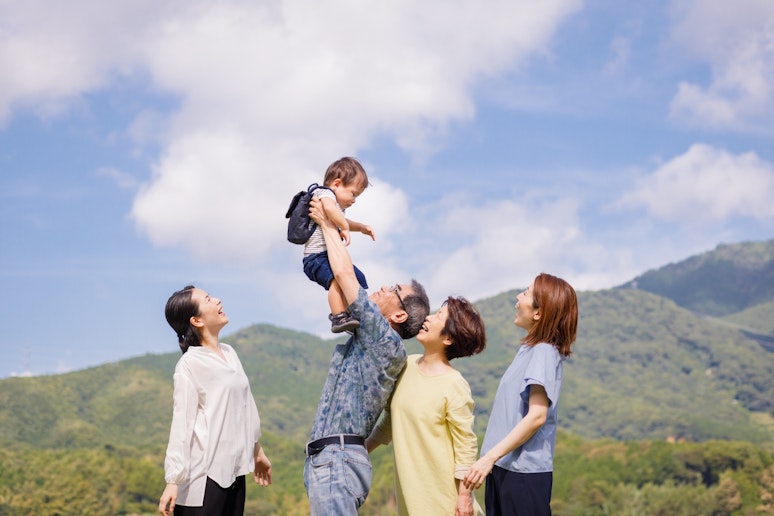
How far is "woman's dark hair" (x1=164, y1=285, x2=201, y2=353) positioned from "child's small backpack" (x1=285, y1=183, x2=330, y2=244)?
1.65 ft

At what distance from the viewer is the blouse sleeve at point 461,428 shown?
12.5ft

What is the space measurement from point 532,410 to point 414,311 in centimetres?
66

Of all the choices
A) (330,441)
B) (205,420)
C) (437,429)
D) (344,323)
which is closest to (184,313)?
(205,420)

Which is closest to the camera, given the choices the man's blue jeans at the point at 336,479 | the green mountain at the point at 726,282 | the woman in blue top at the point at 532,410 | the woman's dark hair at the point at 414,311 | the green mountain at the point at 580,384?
the man's blue jeans at the point at 336,479

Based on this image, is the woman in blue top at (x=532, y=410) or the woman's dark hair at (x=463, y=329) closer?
the woman in blue top at (x=532, y=410)

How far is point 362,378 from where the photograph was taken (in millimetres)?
3822

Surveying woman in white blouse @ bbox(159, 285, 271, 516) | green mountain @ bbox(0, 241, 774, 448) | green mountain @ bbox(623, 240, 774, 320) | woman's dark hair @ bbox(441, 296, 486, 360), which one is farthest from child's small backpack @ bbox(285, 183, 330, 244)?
green mountain @ bbox(623, 240, 774, 320)

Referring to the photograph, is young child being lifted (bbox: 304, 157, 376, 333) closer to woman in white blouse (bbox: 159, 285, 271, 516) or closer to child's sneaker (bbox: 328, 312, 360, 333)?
child's sneaker (bbox: 328, 312, 360, 333)

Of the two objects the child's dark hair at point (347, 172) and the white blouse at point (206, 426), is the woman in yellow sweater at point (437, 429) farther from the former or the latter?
the child's dark hair at point (347, 172)

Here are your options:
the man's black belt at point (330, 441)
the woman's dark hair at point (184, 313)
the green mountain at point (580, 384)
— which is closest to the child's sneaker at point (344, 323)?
the man's black belt at point (330, 441)

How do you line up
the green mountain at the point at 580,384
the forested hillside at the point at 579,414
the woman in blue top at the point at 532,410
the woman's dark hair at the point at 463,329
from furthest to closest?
1. the green mountain at the point at 580,384
2. the forested hillside at the point at 579,414
3. the woman's dark hair at the point at 463,329
4. the woman in blue top at the point at 532,410

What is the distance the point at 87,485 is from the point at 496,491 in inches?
2196

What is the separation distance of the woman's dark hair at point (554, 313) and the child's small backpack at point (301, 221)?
104 cm

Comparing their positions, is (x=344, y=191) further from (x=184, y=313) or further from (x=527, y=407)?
(x=527, y=407)
